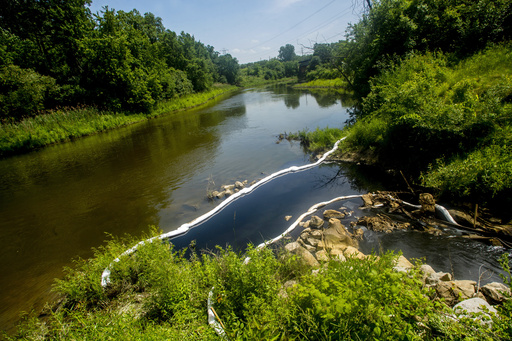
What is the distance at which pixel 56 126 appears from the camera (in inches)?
683

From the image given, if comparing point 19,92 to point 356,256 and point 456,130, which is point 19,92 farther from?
point 456,130

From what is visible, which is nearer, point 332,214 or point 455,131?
point 455,131

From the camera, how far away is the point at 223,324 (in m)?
2.67

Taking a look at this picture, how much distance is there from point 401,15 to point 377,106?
532 cm

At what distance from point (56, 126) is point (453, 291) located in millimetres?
23822

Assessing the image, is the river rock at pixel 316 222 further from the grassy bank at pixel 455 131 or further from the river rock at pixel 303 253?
the grassy bank at pixel 455 131

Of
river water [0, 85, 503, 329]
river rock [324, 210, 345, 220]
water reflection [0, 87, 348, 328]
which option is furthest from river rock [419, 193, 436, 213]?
water reflection [0, 87, 348, 328]

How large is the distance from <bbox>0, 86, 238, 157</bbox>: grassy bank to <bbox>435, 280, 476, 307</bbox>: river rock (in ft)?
73.1

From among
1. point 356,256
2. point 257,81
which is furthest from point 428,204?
point 257,81

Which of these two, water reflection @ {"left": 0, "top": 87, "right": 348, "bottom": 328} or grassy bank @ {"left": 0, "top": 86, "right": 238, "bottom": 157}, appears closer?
water reflection @ {"left": 0, "top": 87, "right": 348, "bottom": 328}

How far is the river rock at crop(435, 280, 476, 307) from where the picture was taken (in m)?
2.99

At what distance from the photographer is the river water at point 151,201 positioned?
4.79 metres

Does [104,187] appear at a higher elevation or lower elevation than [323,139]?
higher

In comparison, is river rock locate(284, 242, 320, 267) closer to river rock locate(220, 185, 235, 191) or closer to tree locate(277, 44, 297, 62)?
river rock locate(220, 185, 235, 191)
